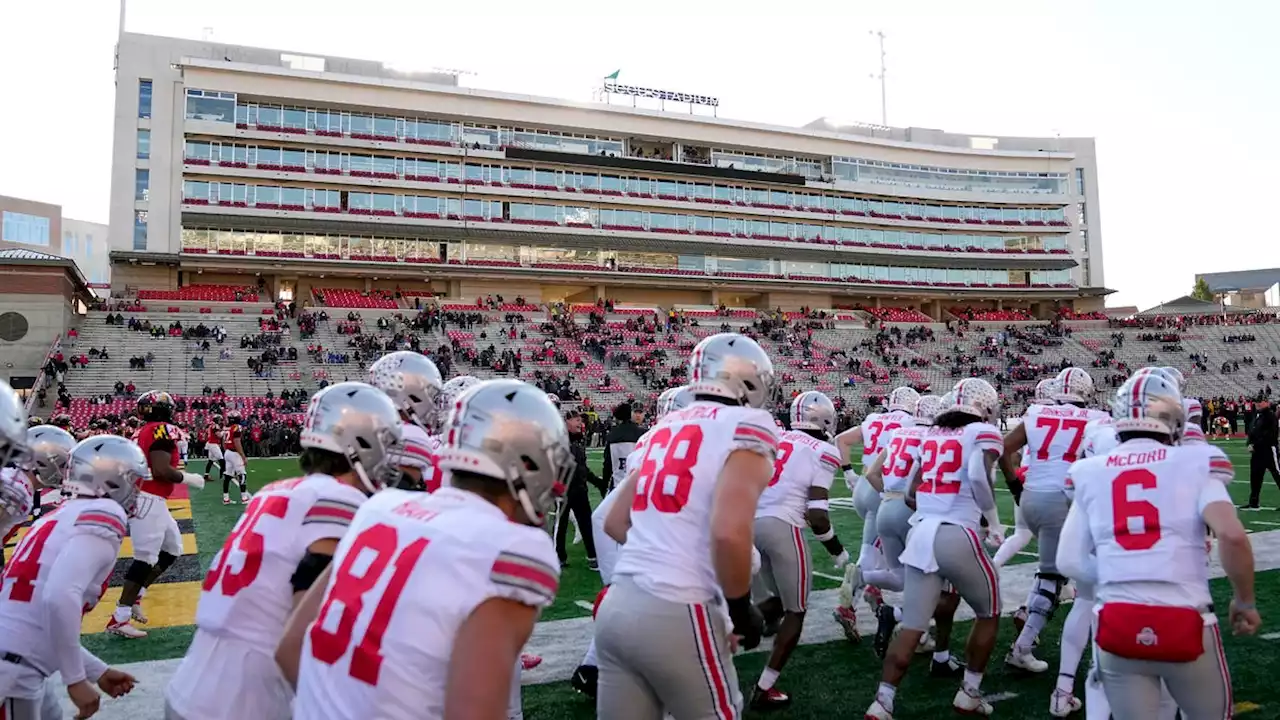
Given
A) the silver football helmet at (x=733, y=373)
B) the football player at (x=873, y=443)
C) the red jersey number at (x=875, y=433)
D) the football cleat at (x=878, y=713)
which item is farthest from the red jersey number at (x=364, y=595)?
the red jersey number at (x=875, y=433)

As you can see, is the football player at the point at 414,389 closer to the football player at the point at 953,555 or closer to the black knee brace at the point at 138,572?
the football player at the point at 953,555

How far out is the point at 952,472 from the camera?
5.39m

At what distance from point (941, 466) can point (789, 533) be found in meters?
1.07

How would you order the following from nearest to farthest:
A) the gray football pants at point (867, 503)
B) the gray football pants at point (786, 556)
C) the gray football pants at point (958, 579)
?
the gray football pants at point (958, 579) → the gray football pants at point (786, 556) → the gray football pants at point (867, 503)

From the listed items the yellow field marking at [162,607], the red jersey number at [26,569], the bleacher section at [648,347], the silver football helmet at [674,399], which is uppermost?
the bleacher section at [648,347]

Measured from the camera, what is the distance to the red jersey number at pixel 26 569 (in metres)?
3.39

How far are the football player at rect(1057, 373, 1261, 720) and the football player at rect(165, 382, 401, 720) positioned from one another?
9.66 ft

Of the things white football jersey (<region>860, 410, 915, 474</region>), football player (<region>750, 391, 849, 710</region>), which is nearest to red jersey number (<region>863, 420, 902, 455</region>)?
white football jersey (<region>860, 410, 915, 474</region>)

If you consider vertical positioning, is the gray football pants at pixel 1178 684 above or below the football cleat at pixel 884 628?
above

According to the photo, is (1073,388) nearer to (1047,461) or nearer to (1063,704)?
(1047,461)

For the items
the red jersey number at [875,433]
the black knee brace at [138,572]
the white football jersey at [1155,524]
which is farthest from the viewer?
the red jersey number at [875,433]

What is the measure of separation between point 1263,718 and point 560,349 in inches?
1424

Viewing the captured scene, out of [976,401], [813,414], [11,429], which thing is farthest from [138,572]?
[976,401]

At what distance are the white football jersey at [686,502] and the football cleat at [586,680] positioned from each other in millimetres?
2256
